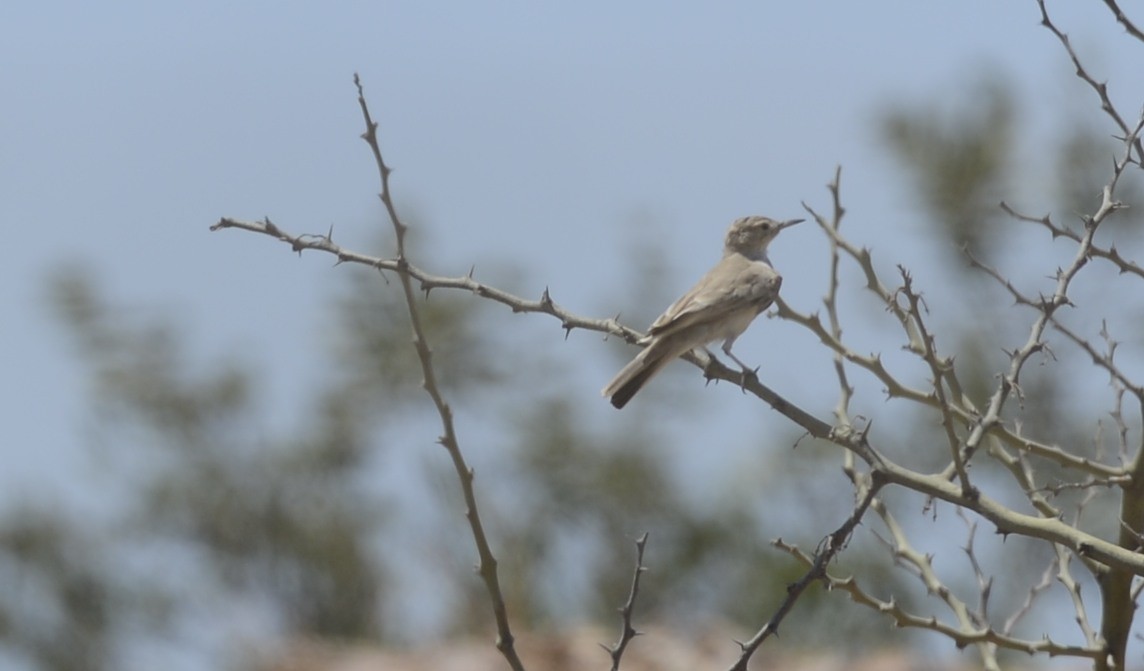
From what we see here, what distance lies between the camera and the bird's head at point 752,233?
22.3 ft

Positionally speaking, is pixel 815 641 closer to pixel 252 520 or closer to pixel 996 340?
pixel 996 340

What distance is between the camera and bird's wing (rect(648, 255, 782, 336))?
5.12 meters

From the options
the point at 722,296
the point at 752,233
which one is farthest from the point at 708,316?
the point at 752,233

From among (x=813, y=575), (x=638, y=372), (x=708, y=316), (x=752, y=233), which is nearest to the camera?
(x=813, y=575)

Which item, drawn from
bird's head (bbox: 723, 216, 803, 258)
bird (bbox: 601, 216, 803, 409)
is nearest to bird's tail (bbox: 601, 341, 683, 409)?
bird (bbox: 601, 216, 803, 409)

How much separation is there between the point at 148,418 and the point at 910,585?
1108 centimetres

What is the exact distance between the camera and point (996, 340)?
12055mm

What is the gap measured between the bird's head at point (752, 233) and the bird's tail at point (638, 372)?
1947mm

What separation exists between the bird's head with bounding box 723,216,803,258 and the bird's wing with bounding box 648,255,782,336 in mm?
713

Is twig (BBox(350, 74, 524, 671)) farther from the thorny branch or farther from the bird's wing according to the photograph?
the bird's wing

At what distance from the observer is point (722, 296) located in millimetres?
5492

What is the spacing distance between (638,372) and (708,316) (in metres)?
0.58

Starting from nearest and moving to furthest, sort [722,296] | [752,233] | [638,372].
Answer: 1. [638,372]
2. [722,296]
3. [752,233]

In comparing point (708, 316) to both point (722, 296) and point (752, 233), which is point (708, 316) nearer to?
point (722, 296)
